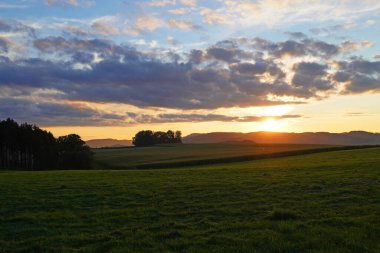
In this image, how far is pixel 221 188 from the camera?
2684 centimetres

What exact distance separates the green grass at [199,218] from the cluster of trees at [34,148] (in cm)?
8156

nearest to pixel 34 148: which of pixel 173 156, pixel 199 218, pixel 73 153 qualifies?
pixel 73 153

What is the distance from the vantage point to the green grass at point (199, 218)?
13.2 metres

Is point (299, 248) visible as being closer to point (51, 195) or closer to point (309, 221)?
point (309, 221)

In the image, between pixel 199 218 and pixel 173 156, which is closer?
pixel 199 218

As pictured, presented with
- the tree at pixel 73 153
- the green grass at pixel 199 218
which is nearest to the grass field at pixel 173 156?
the tree at pixel 73 153

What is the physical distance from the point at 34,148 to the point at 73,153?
572 inches

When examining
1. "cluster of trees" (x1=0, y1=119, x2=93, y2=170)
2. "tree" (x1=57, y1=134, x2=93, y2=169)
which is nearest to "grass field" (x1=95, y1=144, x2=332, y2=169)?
"tree" (x1=57, y1=134, x2=93, y2=169)

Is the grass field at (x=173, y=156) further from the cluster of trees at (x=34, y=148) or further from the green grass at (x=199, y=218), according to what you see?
the green grass at (x=199, y=218)

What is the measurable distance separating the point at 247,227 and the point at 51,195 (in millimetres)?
14957

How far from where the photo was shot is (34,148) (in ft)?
359

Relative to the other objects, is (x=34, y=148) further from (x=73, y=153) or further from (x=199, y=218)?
(x=199, y=218)

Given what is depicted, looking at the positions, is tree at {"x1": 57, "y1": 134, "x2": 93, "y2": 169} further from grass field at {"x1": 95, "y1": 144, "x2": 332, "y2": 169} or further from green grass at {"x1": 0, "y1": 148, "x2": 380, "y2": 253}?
green grass at {"x1": 0, "y1": 148, "x2": 380, "y2": 253}

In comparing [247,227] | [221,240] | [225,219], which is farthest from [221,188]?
[221,240]
